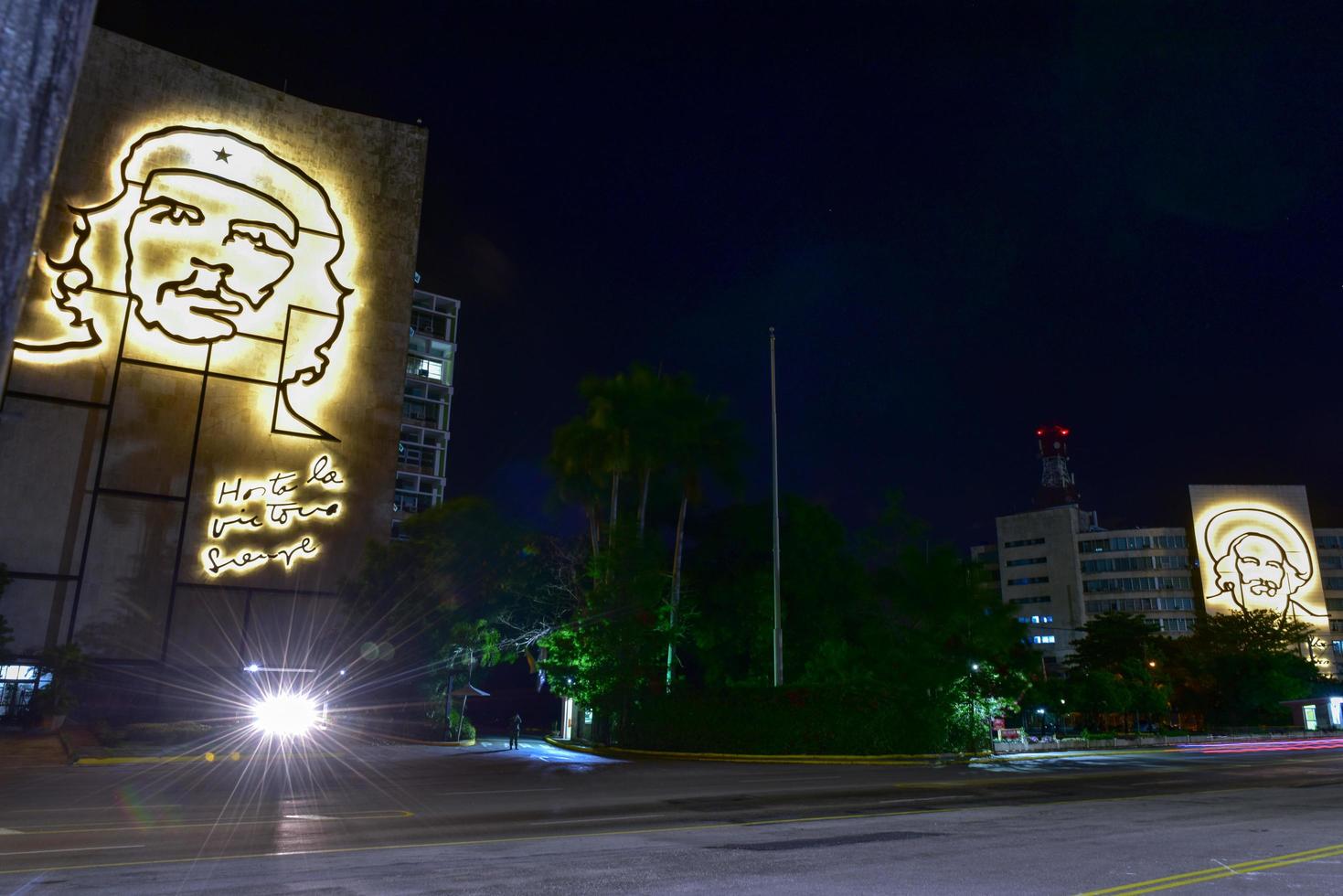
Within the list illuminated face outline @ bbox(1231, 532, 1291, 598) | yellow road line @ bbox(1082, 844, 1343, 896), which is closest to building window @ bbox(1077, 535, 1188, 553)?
illuminated face outline @ bbox(1231, 532, 1291, 598)

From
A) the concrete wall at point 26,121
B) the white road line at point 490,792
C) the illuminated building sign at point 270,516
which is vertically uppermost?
the illuminated building sign at point 270,516

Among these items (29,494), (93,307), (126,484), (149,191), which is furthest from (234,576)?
(149,191)

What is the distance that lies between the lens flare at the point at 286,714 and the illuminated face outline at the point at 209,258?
39.7ft

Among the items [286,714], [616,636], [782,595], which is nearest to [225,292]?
[286,714]

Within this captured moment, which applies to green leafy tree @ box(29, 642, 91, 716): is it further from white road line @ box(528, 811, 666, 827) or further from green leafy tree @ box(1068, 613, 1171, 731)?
green leafy tree @ box(1068, 613, 1171, 731)

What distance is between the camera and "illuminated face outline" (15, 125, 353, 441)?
131ft

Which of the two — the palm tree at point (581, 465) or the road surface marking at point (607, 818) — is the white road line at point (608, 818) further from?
the palm tree at point (581, 465)

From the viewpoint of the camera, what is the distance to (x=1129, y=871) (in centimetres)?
1091

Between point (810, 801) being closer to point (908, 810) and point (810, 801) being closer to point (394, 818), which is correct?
point (908, 810)

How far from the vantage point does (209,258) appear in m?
42.8

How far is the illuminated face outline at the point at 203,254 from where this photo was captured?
135 ft

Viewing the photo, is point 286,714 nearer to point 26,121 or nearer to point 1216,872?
point 1216,872

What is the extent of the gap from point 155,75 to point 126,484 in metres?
19.1

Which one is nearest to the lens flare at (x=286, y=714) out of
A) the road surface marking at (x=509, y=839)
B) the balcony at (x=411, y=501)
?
the road surface marking at (x=509, y=839)
